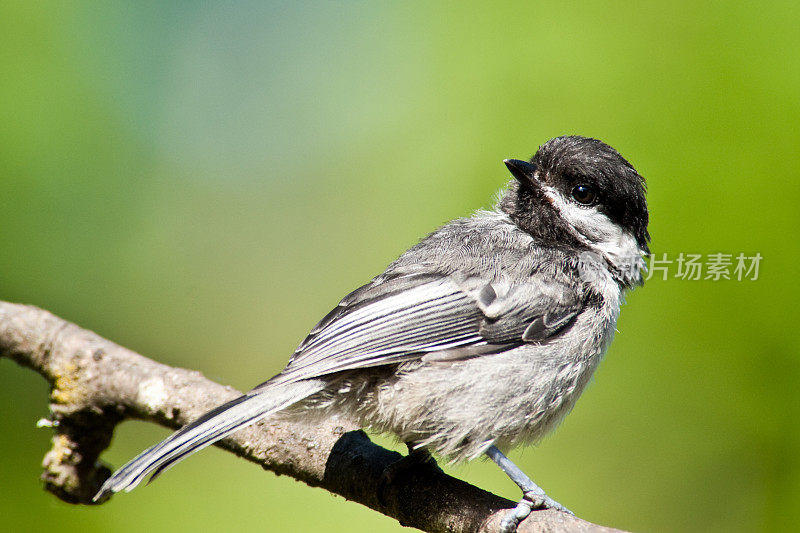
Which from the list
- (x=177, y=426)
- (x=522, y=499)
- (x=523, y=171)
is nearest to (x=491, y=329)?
(x=522, y=499)

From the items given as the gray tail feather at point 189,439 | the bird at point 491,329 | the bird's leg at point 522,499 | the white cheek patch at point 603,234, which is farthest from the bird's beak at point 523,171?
the gray tail feather at point 189,439

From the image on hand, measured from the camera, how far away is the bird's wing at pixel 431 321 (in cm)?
208

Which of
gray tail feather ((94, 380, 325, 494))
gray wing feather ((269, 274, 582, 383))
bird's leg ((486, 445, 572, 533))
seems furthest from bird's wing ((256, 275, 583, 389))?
bird's leg ((486, 445, 572, 533))

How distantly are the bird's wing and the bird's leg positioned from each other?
32 centimetres

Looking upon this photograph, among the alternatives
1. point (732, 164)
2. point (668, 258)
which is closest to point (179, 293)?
point (668, 258)

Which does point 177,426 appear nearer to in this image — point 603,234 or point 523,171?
point 523,171

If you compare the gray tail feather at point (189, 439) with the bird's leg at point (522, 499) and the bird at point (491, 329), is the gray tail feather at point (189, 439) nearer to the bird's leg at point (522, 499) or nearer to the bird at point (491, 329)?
the bird at point (491, 329)

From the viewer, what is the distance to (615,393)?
2646 mm

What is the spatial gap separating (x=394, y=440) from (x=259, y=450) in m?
0.44

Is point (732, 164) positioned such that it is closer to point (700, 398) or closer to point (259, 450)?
point (700, 398)

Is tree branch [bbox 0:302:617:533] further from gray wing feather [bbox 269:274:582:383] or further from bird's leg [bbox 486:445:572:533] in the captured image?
gray wing feather [bbox 269:274:582:383]

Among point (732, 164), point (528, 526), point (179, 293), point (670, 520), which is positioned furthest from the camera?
point (179, 293)

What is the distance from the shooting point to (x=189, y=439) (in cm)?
177

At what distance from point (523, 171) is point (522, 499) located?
3.59 feet
